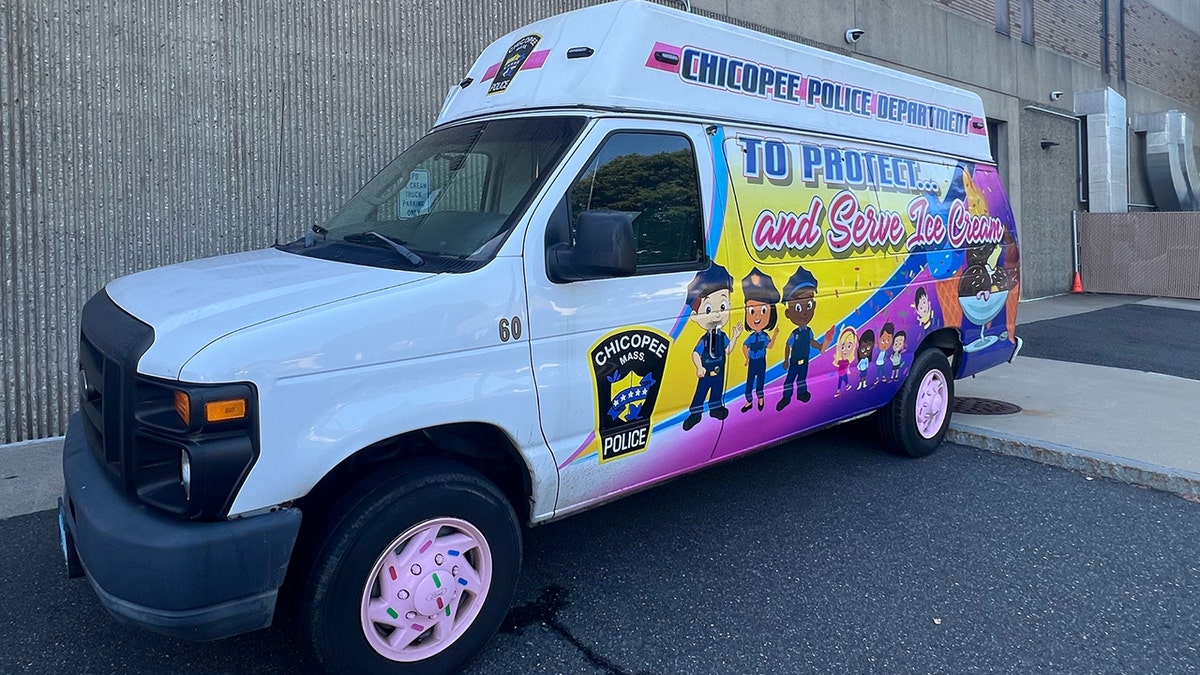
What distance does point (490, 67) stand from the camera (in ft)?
14.6

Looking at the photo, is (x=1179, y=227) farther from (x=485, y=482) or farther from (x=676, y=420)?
(x=485, y=482)

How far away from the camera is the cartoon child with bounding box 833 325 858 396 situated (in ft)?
15.9

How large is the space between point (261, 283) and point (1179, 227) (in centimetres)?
1983

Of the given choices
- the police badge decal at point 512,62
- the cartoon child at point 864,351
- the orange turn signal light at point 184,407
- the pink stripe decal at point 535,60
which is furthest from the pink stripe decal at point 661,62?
the orange turn signal light at point 184,407

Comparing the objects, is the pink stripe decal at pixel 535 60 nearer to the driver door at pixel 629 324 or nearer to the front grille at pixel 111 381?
the driver door at pixel 629 324

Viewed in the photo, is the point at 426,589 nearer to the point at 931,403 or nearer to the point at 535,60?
the point at 535,60

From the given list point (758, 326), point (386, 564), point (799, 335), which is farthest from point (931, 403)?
point (386, 564)

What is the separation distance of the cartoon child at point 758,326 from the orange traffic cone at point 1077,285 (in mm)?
17522

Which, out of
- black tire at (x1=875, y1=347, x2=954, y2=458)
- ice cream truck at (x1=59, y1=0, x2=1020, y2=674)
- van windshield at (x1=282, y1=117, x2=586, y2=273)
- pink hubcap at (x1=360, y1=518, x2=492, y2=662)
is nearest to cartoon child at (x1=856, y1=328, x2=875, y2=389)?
ice cream truck at (x1=59, y1=0, x2=1020, y2=674)

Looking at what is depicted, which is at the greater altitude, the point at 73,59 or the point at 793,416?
the point at 73,59

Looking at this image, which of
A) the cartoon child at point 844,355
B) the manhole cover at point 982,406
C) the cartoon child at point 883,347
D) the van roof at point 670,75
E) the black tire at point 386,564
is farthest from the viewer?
the manhole cover at point 982,406

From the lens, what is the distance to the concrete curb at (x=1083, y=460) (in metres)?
5.34

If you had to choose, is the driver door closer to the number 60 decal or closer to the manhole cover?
the number 60 decal

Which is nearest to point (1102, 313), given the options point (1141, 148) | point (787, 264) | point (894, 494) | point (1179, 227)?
point (1179, 227)
